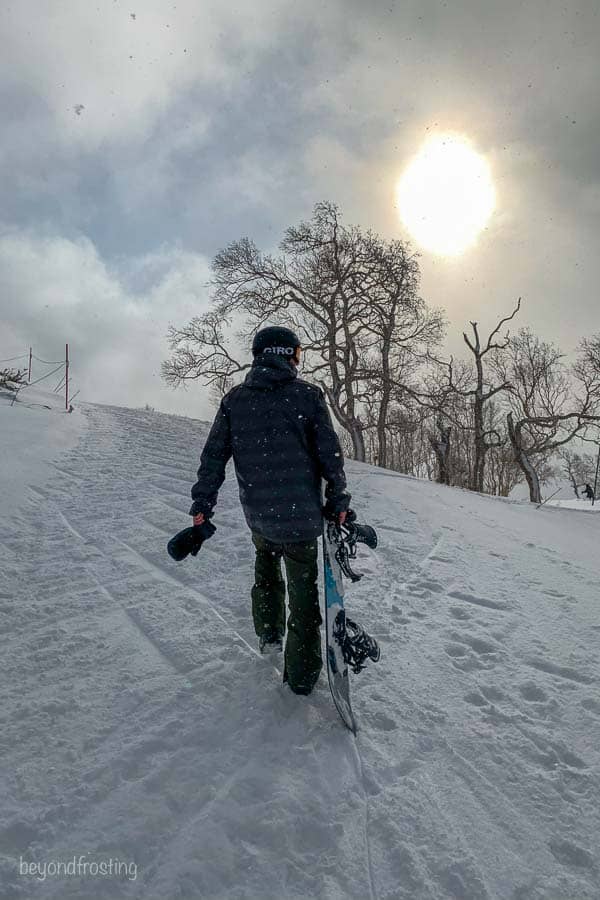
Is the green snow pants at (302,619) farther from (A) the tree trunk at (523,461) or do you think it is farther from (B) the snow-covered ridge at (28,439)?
(A) the tree trunk at (523,461)

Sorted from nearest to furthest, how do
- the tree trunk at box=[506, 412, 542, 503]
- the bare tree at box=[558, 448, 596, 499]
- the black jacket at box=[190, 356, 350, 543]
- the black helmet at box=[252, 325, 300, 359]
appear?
the black jacket at box=[190, 356, 350, 543], the black helmet at box=[252, 325, 300, 359], the tree trunk at box=[506, 412, 542, 503], the bare tree at box=[558, 448, 596, 499]

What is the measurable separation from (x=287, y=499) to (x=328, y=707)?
1209mm

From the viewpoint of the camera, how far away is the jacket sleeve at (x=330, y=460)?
9.11 feet

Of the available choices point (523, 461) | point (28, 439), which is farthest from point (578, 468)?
point (28, 439)

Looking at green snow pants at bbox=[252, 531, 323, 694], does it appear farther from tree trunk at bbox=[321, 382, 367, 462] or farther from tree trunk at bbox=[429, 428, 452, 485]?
tree trunk at bbox=[321, 382, 367, 462]

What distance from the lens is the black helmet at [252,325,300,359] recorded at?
2.92 meters

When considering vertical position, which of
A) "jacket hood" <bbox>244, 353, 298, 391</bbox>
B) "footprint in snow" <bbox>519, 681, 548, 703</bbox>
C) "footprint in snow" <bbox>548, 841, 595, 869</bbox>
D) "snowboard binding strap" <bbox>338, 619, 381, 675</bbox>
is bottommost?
"footprint in snow" <bbox>548, 841, 595, 869</bbox>

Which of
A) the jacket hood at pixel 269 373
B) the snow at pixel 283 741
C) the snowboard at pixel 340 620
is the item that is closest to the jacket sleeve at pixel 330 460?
the snowboard at pixel 340 620

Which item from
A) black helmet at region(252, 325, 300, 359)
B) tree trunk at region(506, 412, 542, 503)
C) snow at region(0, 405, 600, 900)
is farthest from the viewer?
tree trunk at region(506, 412, 542, 503)

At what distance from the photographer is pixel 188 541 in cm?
282

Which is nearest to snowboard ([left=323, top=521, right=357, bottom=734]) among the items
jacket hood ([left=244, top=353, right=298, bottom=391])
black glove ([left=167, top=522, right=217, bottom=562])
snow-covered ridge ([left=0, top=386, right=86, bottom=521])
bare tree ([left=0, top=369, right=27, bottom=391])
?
black glove ([left=167, top=522, right=217, bottom=562])

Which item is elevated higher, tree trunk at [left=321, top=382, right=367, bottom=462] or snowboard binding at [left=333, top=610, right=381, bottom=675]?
tree trunk at [left=321, top=382, right=367, bottom=462]

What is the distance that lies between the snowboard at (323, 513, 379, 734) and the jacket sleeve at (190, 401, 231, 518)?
0.74 m

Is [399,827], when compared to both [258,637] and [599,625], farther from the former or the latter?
[599,625]
